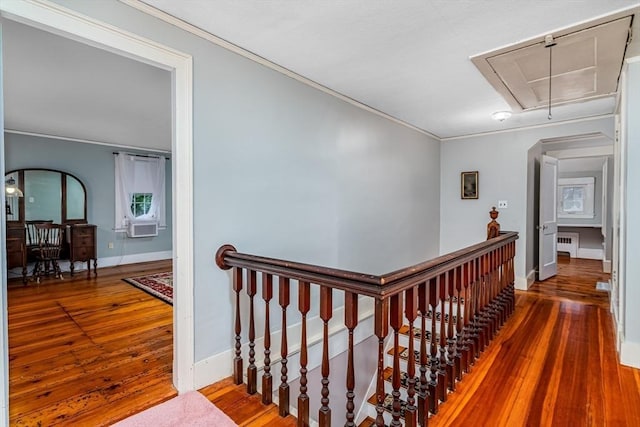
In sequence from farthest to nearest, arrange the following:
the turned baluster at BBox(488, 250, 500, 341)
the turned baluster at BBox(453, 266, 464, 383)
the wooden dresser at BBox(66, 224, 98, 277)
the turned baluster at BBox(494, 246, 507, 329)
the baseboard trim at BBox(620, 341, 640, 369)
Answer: the wooden dresser at BBox(66, 224, 98, 277) → the turned baluster at BBox(494, 246, 507, 329) → the turned baluster at BBox(488, 250, 500, 341) → the baseboard trim at BBox(620, 341, 640, 369) → the turned baluster at BBox(453, 266, 464, 383)

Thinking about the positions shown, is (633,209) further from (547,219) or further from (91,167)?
(91,167)

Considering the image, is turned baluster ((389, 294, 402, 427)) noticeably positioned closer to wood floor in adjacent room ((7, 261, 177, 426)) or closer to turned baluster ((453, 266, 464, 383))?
turned baluster ((453, 266, 464, 383))

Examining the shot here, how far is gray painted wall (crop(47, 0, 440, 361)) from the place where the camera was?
1.99 m

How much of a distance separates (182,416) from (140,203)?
214 inches

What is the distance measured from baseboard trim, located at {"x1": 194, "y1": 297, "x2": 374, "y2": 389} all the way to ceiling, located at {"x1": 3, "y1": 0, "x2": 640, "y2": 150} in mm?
2050

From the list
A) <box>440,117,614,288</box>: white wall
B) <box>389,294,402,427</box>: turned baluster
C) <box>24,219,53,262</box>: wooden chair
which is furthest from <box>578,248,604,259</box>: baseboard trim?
<box>24,219,53,262</box>: wooden chair

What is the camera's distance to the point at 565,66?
2.40 metres

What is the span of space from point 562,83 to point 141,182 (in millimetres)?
6493

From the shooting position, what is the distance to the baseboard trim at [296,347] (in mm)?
2006

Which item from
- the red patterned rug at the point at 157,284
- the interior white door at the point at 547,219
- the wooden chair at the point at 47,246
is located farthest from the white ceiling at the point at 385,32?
the wooden chair at the point at 47,246

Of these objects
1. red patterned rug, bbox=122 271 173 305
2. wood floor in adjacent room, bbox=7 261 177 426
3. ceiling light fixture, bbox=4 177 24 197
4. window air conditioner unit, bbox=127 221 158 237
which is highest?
ceiling light fixture, bbox=4 177 24 197

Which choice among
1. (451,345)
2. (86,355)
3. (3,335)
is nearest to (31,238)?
(86,355)

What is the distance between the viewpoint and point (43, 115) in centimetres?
392

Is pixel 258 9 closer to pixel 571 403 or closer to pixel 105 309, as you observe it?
pixel 571 403
